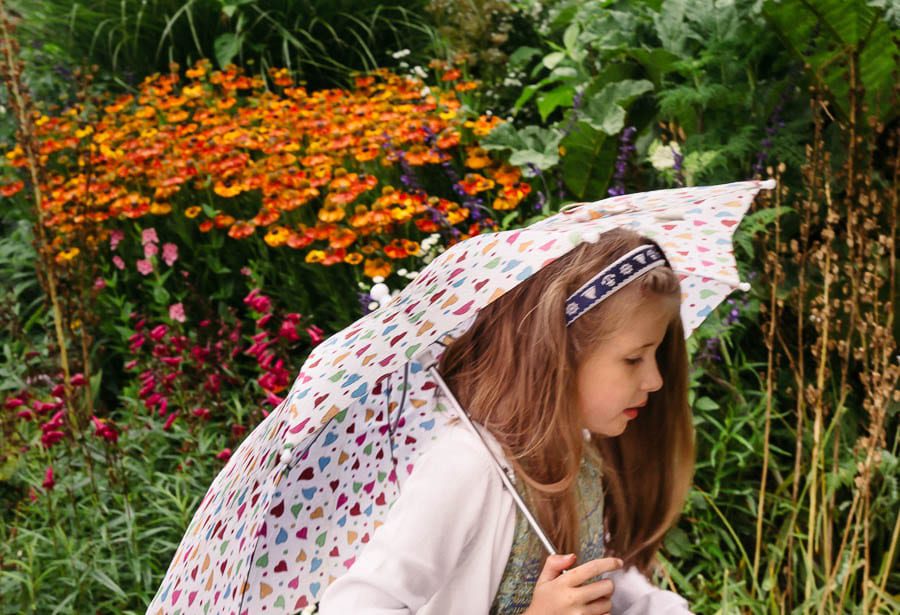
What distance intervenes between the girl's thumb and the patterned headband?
353 millimetres

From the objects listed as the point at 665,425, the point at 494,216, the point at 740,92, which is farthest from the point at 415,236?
the point at 665,425

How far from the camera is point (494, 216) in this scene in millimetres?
3795

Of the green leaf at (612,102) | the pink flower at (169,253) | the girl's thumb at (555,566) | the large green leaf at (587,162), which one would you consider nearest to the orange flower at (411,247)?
the large green leaf at (587,162)

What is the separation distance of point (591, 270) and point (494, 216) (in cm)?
223

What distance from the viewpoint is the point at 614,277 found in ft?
5.14

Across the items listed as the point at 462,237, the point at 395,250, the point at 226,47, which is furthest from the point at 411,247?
the point at 226,47

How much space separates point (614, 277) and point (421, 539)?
472 mm

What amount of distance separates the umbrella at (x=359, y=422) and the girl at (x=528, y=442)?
0.07 meters

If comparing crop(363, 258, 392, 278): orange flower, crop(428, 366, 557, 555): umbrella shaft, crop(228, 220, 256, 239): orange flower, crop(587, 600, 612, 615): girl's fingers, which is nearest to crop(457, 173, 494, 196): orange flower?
crop(363, 258, 392, 278): orange flower

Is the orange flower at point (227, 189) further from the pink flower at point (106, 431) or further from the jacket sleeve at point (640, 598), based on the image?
the jacket sleeve at point (640, 598)

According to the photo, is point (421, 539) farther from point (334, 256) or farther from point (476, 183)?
point (476, 183)

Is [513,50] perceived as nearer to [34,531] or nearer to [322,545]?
[34,531]

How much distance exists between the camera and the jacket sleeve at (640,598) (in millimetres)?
1825

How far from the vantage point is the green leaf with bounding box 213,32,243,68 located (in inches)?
208
